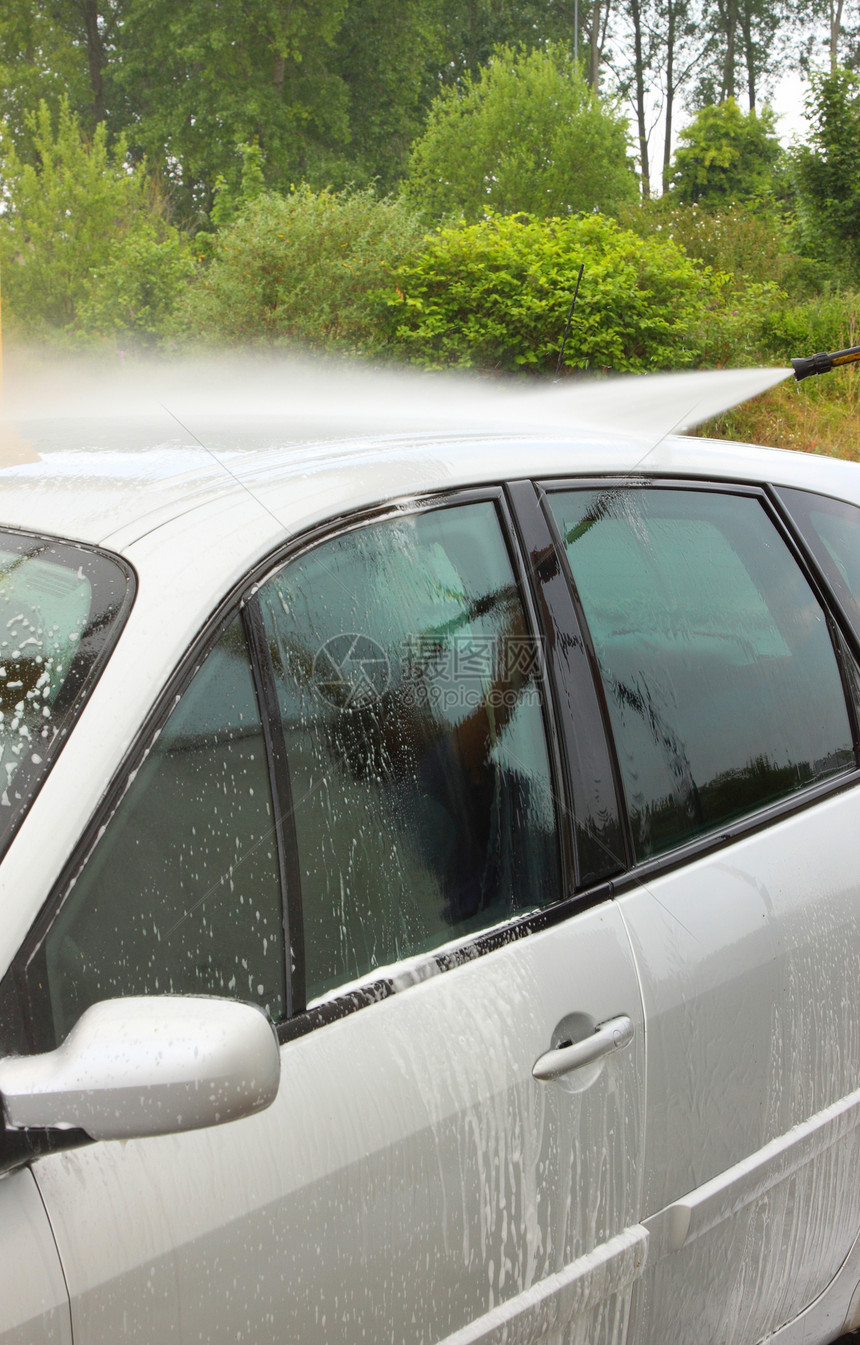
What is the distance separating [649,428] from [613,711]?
80cm

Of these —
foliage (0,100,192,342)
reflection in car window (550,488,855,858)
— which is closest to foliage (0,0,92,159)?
foliage (0,100,192,342)

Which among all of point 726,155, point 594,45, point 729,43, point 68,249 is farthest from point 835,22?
point 68,249

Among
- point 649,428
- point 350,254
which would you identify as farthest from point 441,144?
point 649,428

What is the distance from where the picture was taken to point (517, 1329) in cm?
141

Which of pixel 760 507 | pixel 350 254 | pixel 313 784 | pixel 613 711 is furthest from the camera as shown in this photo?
pixel 350 254

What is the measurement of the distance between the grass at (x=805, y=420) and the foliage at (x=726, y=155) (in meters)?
21.6

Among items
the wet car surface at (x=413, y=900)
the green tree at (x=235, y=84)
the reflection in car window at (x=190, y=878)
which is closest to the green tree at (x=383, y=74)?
the green tree at (x=235, y=84)

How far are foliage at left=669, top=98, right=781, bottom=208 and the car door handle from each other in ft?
113

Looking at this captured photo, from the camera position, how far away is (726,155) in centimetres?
3225

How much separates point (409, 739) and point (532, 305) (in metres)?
→ 10.2

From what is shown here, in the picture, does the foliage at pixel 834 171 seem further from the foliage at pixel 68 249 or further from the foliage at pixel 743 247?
the foliage at pixel 68 249

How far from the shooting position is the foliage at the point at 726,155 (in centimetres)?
3262

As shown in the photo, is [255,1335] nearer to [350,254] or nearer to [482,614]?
[482,614]

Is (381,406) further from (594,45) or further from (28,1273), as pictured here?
(594,45)
